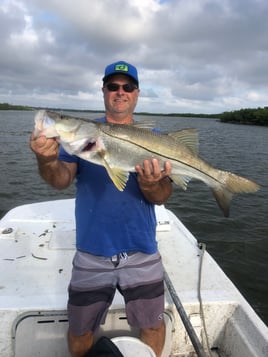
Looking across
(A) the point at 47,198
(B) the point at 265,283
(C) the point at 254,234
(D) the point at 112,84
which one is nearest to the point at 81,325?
(D) the point at 112,84

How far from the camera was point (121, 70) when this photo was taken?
3580 mm

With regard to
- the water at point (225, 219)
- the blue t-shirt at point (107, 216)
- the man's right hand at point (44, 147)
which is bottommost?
the water at point (225, 219)

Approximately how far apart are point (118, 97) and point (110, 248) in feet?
4.80

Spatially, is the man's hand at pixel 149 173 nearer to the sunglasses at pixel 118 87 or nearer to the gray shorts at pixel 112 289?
the gray shorts at pixel 112 289

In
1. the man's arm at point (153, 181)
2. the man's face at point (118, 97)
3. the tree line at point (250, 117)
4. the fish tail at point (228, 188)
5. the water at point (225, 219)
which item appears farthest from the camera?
the tree line at point (250, 117)

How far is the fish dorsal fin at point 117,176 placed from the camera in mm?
3068

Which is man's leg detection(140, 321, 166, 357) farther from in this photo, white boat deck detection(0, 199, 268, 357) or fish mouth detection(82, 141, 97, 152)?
fish mouth detection(82, 141, 97, 152)

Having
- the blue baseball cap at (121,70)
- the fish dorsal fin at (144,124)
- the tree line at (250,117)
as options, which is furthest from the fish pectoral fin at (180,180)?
the tree line at (250,117)

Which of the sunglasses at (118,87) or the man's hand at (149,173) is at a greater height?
the sunglasses at (118,87)

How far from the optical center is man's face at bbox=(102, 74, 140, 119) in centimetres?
358

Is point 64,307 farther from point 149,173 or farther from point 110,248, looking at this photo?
point 149,173

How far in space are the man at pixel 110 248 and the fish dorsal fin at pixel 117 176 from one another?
0.47 feet

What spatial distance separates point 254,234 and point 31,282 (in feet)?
27.5

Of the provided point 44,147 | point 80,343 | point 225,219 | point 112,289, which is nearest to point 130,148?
point 44,147
